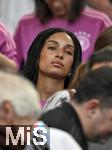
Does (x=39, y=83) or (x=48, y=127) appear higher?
(x=48, y=127)

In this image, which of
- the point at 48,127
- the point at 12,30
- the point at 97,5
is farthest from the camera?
the point at 12,30

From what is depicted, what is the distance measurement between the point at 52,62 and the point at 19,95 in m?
1.58

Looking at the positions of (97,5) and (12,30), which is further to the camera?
(12,30)

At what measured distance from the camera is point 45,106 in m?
4.11

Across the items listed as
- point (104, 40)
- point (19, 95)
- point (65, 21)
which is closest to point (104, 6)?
point (65, 21)

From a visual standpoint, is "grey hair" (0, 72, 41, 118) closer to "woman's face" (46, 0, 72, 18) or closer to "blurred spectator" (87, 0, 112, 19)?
"woman's face" (46, 0, 72, 18)

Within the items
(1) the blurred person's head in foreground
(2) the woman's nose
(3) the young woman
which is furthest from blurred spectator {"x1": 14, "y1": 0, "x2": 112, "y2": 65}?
(1) the blurred person's head in foreground

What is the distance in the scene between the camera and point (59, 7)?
213 inches

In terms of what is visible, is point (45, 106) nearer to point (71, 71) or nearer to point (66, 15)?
point (71, 71)

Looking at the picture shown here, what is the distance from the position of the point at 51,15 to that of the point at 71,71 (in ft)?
3.53

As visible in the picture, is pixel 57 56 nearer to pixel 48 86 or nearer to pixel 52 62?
pixel 52 62

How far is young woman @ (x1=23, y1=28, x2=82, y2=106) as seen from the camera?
4.38 m

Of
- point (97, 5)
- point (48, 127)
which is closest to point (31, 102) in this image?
point (48, 127)

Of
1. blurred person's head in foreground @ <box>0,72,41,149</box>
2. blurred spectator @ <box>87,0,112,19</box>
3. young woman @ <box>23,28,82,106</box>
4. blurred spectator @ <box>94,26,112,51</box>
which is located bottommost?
blurred spectator @ <box>87,0,112,19</box>
